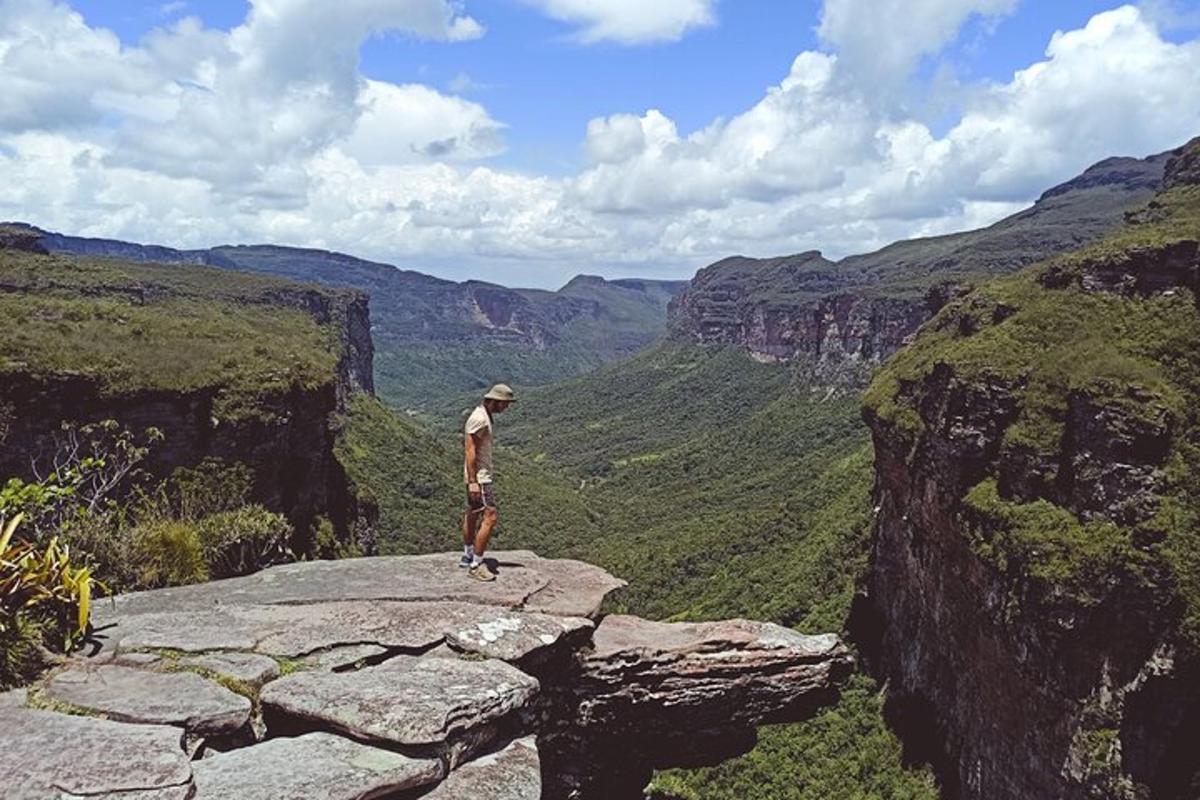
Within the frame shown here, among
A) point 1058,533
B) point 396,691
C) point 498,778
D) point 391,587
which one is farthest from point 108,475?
point 1058,533

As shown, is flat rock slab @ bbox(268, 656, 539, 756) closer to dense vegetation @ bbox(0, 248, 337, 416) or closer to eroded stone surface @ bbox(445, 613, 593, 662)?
eroded stone surface @ bbox(445, 613, 593, 662)

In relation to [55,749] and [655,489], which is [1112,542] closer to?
[55,749]

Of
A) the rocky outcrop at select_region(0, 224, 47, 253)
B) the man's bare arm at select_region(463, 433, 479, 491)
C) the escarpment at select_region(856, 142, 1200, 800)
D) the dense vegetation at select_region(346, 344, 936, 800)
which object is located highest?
the rocky outcrop at select_region(0, 224, 47, 253)

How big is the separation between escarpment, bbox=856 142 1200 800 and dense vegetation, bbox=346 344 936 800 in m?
6.62

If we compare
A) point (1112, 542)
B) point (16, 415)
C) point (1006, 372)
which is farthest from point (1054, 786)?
point (16, 415)

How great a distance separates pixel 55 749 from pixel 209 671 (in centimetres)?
215

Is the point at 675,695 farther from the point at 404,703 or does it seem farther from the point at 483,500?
the point at 404,703

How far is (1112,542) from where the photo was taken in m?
39.2

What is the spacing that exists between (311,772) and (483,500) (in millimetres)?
6033

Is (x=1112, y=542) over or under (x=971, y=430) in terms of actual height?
under

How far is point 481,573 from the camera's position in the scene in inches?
526

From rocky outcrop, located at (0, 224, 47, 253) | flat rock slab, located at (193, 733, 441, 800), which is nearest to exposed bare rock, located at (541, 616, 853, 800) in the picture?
flat rock slab, located at (193, 733, 441, 800)

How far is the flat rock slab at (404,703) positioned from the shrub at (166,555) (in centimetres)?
484

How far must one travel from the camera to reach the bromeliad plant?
888cm
